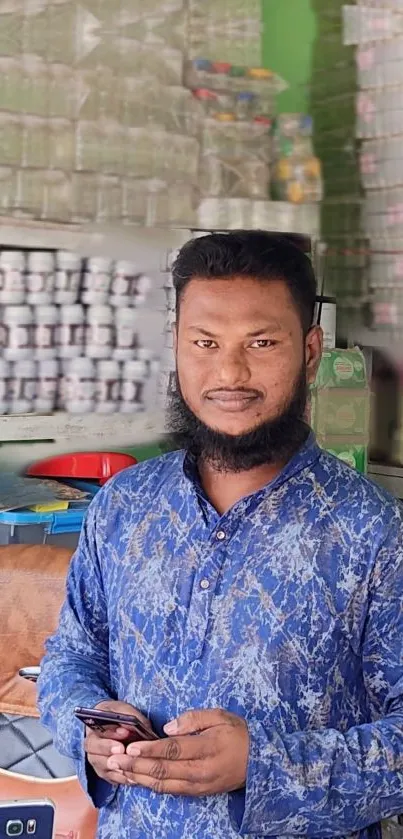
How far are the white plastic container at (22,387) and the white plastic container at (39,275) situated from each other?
0.14 m

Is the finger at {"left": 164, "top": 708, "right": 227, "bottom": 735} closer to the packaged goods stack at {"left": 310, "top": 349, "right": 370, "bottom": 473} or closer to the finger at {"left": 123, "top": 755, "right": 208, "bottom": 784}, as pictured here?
the finger at {"left": 123, "top": 755, "right": 208, "bottom": 784}

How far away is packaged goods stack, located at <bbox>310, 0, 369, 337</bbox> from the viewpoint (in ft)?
8.45

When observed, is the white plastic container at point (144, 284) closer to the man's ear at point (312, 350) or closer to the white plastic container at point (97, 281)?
the white plastic container at point (97, 281)

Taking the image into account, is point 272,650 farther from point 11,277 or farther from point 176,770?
point 11,277

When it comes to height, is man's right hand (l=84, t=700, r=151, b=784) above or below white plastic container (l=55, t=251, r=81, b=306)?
below

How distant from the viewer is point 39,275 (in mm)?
2379

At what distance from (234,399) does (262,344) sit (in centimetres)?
6

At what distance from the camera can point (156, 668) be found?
94 cm

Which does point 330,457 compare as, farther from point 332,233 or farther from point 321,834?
point 332,233

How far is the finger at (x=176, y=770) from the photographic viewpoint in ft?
2.74

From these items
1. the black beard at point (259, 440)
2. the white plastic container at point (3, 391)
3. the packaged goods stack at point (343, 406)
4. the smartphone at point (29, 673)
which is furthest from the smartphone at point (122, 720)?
the packaged goods stack at point (343, 406)

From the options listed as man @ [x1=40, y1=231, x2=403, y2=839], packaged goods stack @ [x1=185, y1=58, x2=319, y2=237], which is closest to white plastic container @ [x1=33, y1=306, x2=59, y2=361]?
packaged goods stack @ [x1=185, y1=58, x2=319, y2=237]

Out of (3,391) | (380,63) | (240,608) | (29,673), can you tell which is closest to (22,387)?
(3,391)

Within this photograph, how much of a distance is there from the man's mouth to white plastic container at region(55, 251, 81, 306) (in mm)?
1495
